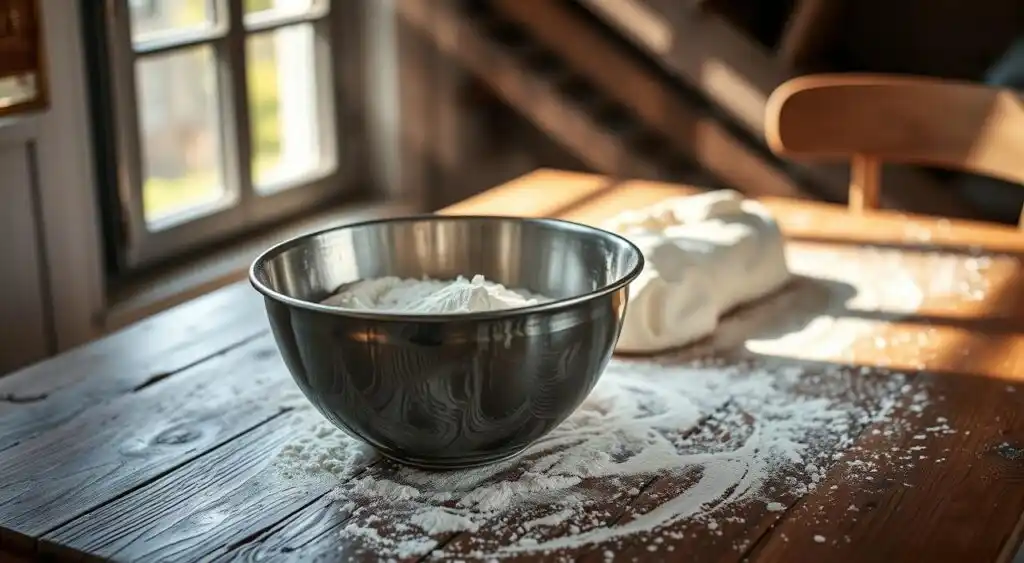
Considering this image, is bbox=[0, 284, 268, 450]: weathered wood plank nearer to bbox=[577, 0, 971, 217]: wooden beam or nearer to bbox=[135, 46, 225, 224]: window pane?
bbox=[135, 46, 225, 224]: window pane

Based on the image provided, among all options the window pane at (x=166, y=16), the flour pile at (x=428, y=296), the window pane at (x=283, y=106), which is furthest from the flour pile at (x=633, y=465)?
the window pane at (x=283, y=106)

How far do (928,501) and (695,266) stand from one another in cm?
49

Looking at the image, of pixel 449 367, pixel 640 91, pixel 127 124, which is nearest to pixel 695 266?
pixel 449 367

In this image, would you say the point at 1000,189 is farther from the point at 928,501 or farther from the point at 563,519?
the point at 563,519

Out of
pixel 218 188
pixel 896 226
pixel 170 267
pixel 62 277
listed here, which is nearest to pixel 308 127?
pixel 218 188

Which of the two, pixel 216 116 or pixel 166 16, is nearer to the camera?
pixel 166 16

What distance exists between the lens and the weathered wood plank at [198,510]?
3.11ft

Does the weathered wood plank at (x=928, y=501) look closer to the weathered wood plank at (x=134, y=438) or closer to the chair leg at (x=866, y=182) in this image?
the weathered wood plank at (x=134, y=438)

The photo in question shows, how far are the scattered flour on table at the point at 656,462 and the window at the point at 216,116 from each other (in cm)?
141

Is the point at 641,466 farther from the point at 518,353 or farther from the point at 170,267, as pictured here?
the point at 170,267

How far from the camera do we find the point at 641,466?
1.10 m

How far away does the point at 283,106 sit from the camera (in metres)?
2.98

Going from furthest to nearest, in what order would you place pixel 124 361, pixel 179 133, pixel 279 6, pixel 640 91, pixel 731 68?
pixel 640 91
pixel 279 6
pixel 731 68
pixel 179 133
pixel 124 361

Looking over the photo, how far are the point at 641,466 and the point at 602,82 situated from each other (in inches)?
81.7
